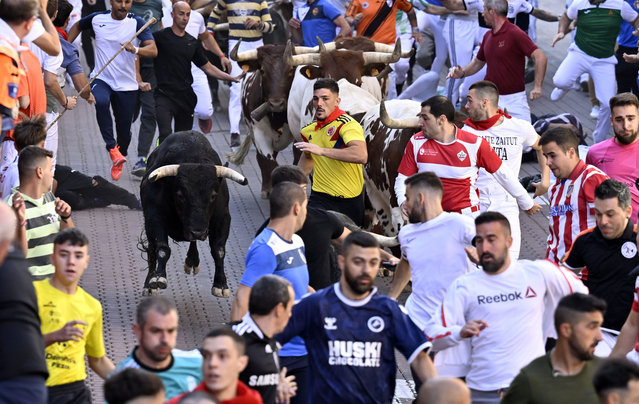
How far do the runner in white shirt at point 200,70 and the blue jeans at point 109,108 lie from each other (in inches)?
48.7

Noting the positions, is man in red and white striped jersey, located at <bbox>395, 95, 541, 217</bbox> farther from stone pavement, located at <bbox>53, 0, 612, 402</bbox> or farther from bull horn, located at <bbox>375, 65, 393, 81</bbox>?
bull horn, located at <bbox>375, 65, 393, 81</bbox>

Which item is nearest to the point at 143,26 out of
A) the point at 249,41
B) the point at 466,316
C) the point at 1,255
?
the point at 249,41

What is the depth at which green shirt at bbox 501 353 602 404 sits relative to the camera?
553 centimetres

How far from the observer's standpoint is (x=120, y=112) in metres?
14.3

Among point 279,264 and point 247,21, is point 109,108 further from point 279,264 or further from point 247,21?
point 279,264

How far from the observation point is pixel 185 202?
10141 mm

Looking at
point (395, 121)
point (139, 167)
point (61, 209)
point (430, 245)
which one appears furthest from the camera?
point (139, 167)

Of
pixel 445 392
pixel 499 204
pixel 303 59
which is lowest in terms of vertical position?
pixel 499 204

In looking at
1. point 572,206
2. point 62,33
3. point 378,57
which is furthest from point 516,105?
point 572,206

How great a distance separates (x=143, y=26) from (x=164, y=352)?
28.2 ft

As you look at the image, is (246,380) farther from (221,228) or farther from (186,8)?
(186,8)

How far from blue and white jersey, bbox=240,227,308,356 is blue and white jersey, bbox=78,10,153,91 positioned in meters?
7.48

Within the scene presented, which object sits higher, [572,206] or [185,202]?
[572,206]

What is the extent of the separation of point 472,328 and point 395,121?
15.3 ft
